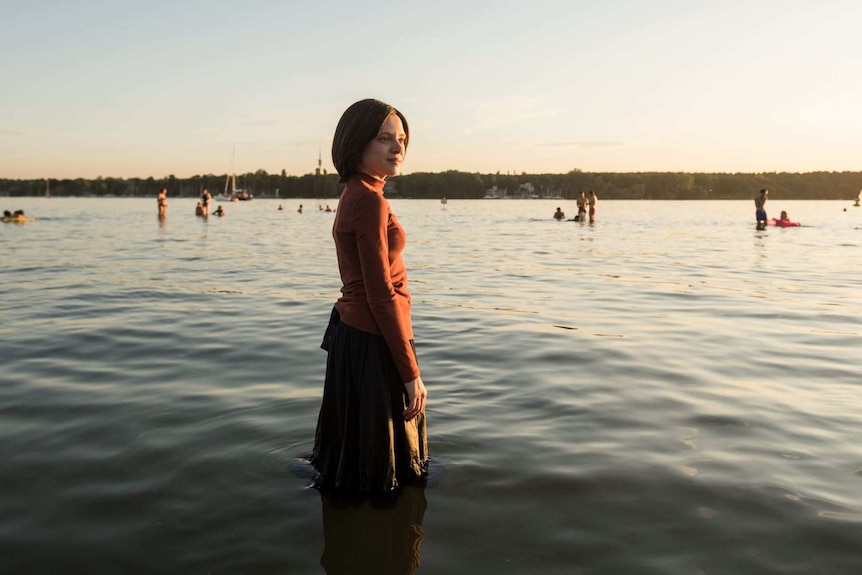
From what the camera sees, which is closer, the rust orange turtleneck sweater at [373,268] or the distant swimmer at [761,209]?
the rust orange turtleneck sweater at [373,268]

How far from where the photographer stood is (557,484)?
190 inches

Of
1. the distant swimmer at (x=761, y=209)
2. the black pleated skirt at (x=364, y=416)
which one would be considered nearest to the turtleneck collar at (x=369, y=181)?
the black pleated skirt at (x=364, y=416)

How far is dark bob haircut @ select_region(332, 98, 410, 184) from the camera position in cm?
388

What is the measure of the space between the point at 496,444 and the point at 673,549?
1.93 metres

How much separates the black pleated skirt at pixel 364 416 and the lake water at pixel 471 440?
8.3 inches

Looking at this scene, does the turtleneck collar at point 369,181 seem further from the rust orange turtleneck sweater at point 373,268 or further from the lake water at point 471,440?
the lake water at point 471,440

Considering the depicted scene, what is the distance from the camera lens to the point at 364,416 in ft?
13.6

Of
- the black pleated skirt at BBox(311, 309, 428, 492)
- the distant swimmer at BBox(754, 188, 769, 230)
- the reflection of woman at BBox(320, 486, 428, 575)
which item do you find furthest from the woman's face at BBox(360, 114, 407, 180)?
the distant swimmer at BBox(754, 188, 769, 230)

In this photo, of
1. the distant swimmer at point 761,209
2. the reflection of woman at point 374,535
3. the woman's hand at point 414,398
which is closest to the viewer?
the reflection of woman at point 374,535

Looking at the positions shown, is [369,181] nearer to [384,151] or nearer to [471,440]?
[384,151]

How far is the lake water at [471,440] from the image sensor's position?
3910 mm

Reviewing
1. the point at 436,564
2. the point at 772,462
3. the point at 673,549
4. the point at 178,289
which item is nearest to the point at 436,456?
the point at 436,564

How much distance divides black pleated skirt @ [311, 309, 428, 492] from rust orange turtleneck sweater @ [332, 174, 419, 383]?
0.38 ft

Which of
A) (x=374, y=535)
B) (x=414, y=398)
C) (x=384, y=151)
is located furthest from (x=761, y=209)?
(x=374, y=535)
